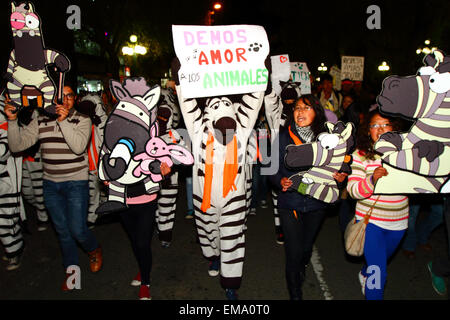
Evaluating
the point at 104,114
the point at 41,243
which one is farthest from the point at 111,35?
the point at 41,243

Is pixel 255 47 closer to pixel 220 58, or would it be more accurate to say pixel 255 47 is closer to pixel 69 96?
pixel 220 58

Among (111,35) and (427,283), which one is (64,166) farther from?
(111,35)

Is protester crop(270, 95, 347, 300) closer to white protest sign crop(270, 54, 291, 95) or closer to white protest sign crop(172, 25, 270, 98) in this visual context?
white protest sign crop(172, 25, 270, 98)

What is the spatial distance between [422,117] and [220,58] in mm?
1910

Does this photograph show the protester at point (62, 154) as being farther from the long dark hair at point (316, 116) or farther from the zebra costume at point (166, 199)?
the long dark hair at point (316, 116)

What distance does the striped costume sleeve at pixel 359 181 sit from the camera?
9.41ft

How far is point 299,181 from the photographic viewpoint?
3084mm

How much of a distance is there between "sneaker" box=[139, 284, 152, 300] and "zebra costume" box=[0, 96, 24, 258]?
1.76 metres

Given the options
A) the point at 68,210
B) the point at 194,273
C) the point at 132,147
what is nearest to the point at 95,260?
the point at 68,210

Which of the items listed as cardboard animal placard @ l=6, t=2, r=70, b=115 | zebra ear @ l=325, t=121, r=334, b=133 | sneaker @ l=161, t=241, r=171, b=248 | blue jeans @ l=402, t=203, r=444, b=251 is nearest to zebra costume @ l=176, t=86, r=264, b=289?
zebra ear @ l=325, t=121, r=334, b=133

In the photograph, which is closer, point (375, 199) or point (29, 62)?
point (375, 199)

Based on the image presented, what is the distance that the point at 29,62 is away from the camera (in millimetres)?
3199

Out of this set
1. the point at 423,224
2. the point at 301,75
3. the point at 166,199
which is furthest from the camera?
the point at 301,75

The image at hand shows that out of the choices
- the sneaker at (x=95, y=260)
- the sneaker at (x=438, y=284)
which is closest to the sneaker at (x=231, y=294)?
the sneaker at (x=95, y=260)
